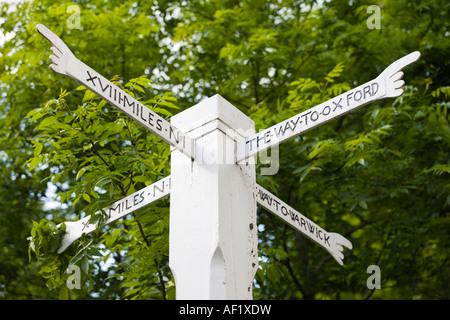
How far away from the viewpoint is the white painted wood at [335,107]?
2.59 meters

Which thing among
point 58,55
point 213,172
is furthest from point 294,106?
point 58,55

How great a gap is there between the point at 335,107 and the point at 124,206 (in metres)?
1.05

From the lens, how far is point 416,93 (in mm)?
6684

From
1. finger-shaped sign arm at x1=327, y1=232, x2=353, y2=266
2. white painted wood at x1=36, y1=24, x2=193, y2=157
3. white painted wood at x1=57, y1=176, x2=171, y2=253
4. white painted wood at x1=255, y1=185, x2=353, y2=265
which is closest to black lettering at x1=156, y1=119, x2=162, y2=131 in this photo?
white painted wood at x1=36, y1=24, x2=193, y2=157

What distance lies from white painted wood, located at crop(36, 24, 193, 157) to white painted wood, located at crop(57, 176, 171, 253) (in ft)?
0.83

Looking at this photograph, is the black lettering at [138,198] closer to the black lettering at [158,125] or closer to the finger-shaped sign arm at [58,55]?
the black lettering at [158,125]

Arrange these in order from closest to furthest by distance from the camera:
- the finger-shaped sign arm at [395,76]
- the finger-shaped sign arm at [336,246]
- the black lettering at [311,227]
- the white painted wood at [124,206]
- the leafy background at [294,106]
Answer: the finger-shaped sign arm at [395,76], the white painted wood at [124,206], the black lettering at [311,227], the finger-shaped sign arm at [336,246], the leafy background at [294,106]

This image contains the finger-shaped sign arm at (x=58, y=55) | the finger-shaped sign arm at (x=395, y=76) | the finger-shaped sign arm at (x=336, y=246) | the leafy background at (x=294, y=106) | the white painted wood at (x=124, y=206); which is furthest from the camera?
the leafy background at (x=294, y=106)

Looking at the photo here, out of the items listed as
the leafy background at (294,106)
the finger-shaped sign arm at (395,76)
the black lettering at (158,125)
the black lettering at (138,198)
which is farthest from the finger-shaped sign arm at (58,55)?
the leafy background at (294,106)

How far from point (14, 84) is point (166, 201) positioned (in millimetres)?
3248

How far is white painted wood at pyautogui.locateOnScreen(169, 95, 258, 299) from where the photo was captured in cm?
252
